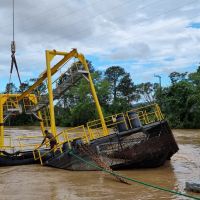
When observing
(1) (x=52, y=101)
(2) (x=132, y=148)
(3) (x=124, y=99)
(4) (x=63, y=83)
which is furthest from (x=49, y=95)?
(3) (x=124, y=99)

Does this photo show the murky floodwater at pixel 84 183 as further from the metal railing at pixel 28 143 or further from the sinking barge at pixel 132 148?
the metal railing at pixel 28 143

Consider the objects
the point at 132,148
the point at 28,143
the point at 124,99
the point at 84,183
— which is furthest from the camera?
the point at 124,99

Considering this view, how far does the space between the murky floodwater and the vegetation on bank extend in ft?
62.8

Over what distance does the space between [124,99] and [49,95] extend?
60135 millimetres

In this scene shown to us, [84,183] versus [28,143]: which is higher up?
[28,143]

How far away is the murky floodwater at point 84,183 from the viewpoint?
9.92 meters

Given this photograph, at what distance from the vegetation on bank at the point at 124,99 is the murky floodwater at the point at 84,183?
19139 millimetres

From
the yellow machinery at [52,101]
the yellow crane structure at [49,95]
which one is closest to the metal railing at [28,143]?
the yellow machinery at [52,101]

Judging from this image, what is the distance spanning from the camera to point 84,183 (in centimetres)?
1171

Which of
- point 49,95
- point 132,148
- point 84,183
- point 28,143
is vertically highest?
Result: point 49,95

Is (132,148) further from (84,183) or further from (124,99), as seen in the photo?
(124,99)

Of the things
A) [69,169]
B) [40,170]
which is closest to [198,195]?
[69,169]

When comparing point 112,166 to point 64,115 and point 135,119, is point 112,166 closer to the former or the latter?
point 135,119

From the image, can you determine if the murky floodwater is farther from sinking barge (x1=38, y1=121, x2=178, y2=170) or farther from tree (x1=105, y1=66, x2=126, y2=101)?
tree (x1=105, y1=66, x2=126, y2=101)
